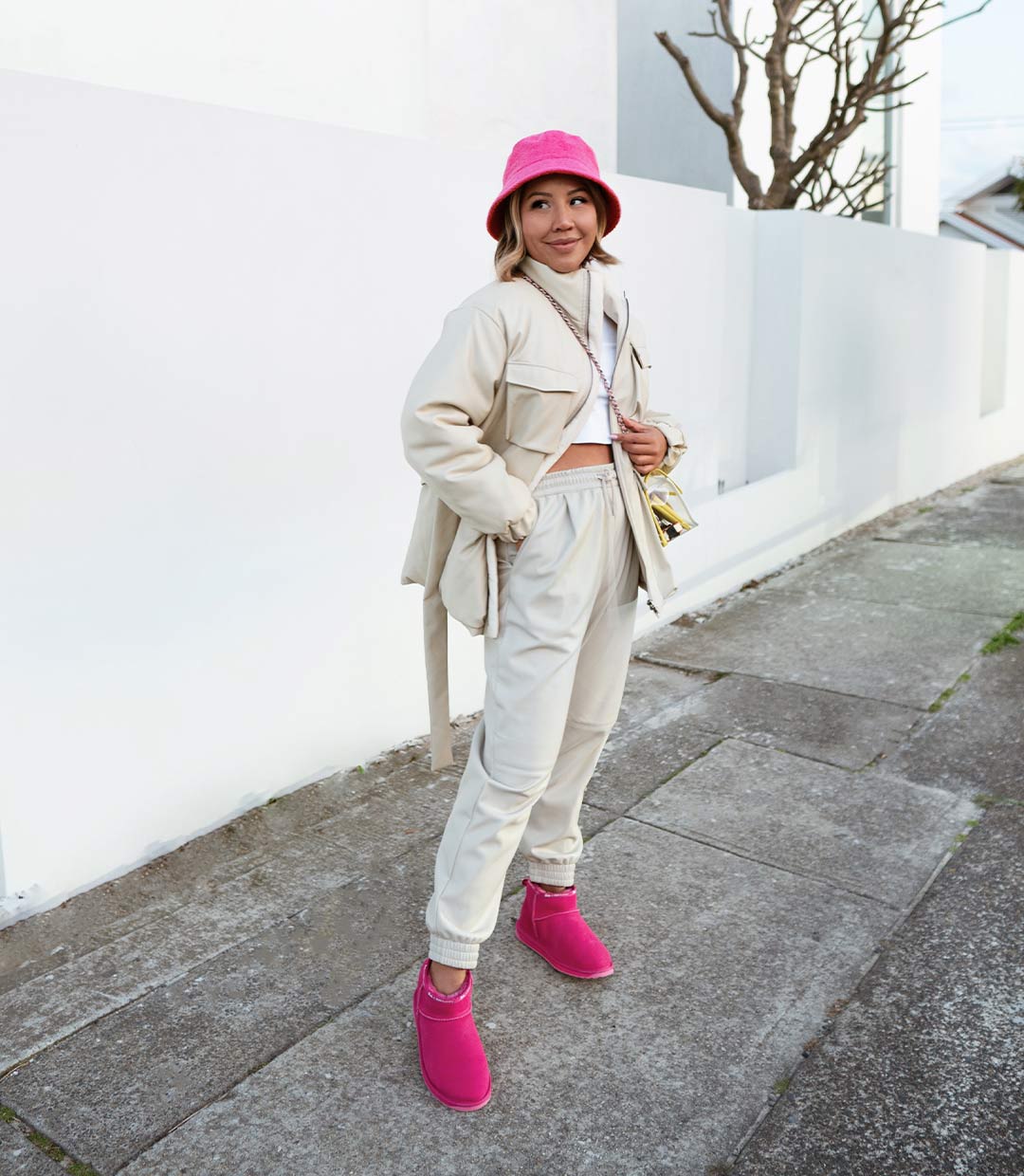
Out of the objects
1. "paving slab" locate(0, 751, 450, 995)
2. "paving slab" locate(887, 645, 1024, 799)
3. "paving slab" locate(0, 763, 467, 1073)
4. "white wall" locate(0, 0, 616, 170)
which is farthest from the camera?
"white wall" locate(0, 0, 616, 170)

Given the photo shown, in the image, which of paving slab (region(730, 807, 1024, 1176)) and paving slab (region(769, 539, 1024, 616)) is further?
paving slab (region(769, 539, 1024, 616))

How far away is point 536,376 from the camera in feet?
7.38

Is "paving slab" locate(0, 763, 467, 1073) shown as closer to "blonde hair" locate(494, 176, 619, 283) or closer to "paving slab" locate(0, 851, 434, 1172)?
"paving slab" locate(0, 851, 434, 1172)

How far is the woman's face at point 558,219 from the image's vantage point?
2291mm

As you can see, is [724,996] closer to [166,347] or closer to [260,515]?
[260,515]

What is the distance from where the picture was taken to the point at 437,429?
2.16m

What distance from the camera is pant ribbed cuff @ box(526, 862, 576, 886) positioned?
2.72 m

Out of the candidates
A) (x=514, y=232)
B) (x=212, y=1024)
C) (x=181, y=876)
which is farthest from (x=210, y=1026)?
(x=514, y=232)

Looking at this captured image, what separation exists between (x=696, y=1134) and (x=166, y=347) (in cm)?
230

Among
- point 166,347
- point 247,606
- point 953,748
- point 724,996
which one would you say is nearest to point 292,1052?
point 724,996

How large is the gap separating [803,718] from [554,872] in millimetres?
1931

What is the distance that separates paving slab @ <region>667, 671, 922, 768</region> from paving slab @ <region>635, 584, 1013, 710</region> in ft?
0.39

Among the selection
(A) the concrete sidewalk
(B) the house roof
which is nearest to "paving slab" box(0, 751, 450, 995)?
(A) the concrete sidewalk

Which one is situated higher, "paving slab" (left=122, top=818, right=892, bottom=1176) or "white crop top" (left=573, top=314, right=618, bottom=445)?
"white crop top" (left=573, top=314, right=618, bottom=445)
